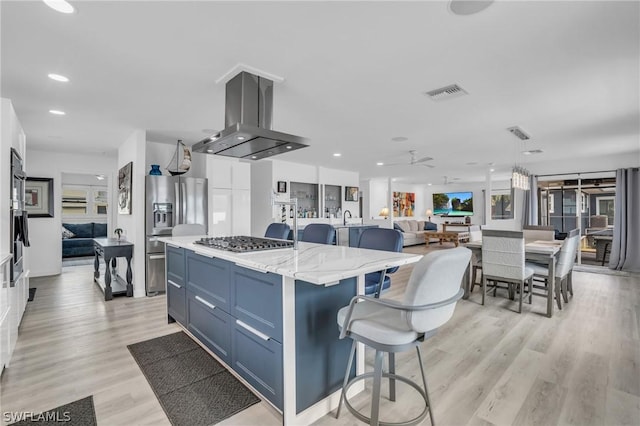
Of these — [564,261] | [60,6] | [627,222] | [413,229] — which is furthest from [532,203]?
[60,6]

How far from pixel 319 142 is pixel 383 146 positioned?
1.18 meters

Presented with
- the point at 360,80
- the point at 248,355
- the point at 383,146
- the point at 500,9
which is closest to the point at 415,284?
the point at 248,355

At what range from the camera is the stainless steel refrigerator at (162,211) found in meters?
4.44

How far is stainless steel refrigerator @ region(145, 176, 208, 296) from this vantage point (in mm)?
4438

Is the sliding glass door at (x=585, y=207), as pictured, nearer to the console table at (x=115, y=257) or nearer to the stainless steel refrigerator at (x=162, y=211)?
the stainless steel refrigerator at (x=162, y=211)

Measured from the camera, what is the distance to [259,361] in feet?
6.14

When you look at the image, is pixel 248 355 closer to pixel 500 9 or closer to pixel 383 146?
pixel 500 9

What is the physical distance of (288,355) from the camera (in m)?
1.67

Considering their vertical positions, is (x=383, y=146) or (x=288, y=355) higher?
(x=383, y=146)

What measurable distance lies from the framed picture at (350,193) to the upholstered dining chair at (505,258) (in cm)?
502

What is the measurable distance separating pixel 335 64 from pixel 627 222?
22.9 feet

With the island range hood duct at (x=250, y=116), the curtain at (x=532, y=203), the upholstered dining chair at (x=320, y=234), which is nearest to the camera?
the island range hood duct at (x=250, y=116)

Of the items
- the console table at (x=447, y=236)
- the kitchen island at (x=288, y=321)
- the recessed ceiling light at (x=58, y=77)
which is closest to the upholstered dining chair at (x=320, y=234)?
the kitchen island at (x=288, y=321)

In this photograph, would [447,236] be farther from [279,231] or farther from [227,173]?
[279,231]
